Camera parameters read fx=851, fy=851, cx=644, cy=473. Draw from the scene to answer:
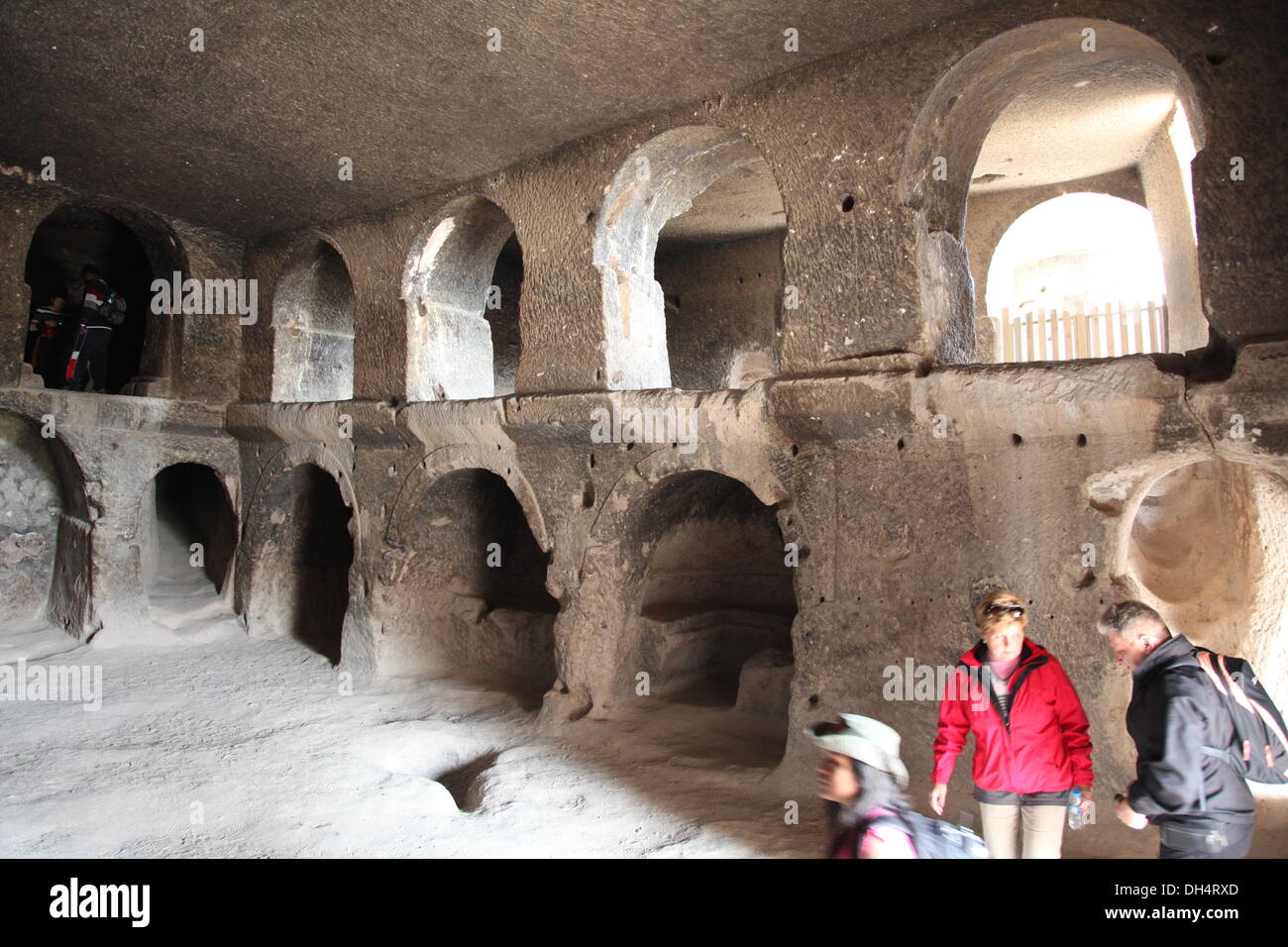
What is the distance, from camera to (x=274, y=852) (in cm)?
418

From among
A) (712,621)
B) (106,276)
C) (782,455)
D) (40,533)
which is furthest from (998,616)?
(106,276)

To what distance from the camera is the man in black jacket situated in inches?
97.2

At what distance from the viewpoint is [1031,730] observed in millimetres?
2920

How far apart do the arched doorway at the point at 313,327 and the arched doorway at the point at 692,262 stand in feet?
10.9

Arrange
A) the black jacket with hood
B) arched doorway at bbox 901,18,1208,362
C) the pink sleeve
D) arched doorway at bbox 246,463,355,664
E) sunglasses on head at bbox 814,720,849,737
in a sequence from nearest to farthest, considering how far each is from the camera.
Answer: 1. the pink sleeve
2. the black jacket with hood
3. sunglasses on head at bbox 814,720,849,737
4. arched doorway at bbox 901,18,1208,362
5. arched doorway at bbox 246,463,355,664

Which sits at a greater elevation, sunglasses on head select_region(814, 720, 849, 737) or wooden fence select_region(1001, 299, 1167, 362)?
wooden fence select_region(1001, 299, 1167, 362)

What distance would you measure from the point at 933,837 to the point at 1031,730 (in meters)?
0.71

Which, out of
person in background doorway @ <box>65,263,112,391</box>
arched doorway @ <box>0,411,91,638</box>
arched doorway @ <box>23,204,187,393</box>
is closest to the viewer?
arched doorway @ <box>0,411,91,638</box>

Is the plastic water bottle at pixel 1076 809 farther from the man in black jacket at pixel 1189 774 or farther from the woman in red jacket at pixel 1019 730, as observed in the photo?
the man in black jacket at pixel 1189 774

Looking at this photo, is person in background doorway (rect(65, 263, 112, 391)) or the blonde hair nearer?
the blonde hair

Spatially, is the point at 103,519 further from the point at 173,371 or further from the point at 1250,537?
the point at 1250,537

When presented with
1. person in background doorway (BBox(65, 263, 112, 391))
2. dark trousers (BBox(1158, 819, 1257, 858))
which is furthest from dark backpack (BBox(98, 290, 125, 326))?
dark trousers (BBox(1158, 819, 1257, 858))

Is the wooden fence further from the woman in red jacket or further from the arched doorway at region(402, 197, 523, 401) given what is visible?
the woman in red jacket

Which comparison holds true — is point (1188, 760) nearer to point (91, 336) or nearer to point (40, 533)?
point (91, 336)
